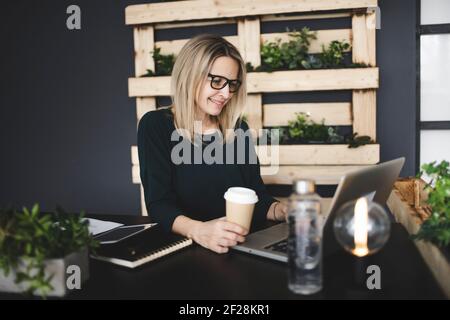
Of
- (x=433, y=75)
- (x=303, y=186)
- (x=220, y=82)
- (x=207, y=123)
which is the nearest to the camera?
(x=303, y=186)

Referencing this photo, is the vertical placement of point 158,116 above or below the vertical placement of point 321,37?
below

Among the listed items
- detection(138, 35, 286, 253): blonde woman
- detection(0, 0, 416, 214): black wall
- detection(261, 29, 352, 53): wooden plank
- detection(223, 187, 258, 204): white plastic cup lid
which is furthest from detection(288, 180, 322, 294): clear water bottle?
detection(0, 0, 416, 214): black wall

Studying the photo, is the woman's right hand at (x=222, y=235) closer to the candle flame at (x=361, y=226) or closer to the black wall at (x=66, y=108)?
the candle flame at (x=361, y=226)

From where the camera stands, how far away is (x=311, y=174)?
9.60 ft

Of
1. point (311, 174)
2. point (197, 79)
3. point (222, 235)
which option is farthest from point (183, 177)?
point (311, 174)

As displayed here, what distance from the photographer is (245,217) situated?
1234 mm

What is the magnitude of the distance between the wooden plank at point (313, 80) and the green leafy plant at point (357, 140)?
31 centimetres

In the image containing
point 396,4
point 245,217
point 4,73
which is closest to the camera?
point 245,217

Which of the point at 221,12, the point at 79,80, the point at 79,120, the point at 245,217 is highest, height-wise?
the point at 221,12

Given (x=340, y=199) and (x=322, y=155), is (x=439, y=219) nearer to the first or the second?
(x=340, y=199)

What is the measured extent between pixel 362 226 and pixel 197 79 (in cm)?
97
